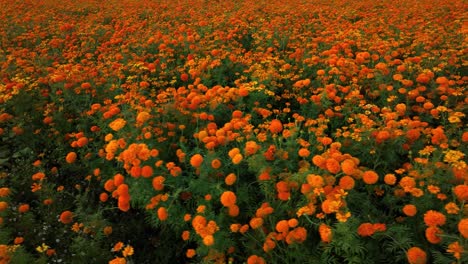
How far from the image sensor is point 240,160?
2.69m

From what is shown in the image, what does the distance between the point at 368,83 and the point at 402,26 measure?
2.51 m

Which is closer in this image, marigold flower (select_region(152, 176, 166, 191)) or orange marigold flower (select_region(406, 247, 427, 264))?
orange marigold flower (select_region(406, 247, 427, 264))

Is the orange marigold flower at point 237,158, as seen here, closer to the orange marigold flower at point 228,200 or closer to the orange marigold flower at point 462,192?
the orange marigold flower at point 228,200

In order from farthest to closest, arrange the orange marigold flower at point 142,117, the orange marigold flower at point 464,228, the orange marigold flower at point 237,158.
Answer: the orange marigold flower at point 142,117
the orange marigold flower at point 237,158
the orange marigold flower at point 464,228

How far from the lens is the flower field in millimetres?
2387

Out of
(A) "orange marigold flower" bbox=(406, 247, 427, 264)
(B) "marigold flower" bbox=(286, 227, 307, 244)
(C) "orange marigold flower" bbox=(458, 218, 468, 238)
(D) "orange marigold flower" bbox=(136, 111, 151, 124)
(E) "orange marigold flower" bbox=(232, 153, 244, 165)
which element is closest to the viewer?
(C) "orange marigold flower" bbox=(458, 218, 468, 238)

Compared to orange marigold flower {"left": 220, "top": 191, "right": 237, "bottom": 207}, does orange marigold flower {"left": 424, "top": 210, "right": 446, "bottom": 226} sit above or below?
above

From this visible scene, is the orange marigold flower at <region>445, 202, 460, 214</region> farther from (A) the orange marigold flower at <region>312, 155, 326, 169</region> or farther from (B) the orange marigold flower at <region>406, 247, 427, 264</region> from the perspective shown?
(A) the orange marigold flower at <region>312, 155, 326, 169</region>

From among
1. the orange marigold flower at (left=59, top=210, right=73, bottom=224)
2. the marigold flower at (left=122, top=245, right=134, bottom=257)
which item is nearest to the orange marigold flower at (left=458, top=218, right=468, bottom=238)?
the marigold flower at (left=122, top=245, right=134, bottom=257)

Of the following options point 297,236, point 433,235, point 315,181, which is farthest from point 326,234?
point 433,235

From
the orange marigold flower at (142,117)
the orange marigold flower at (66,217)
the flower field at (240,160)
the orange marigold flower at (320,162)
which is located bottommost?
the orange marigold flower at (66,217)

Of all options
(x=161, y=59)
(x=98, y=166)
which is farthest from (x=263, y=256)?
(x=161, y=59)

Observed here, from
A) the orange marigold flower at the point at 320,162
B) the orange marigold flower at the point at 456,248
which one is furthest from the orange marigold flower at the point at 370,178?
the orange marigold flower at the point at 456,248

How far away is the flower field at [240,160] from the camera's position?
2.39 m
